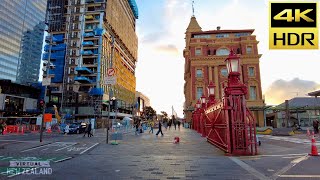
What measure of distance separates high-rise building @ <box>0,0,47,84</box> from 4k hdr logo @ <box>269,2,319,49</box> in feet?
378

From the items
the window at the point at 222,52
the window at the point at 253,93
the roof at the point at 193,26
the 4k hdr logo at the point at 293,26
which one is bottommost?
the 4k hdr logo at the point at 293,26

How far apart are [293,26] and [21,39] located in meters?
128

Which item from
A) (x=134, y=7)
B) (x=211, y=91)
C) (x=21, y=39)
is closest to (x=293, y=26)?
(x=211, y=91)

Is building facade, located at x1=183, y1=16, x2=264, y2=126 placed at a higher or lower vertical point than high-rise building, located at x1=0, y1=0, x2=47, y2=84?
lower

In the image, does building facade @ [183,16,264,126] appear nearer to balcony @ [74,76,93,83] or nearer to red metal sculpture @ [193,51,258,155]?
balcony @ [74,76,93,83]

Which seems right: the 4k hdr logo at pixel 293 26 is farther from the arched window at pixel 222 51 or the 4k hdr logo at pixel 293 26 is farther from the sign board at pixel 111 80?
the arched window at pixel 222 51

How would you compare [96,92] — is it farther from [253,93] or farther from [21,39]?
[21,39]

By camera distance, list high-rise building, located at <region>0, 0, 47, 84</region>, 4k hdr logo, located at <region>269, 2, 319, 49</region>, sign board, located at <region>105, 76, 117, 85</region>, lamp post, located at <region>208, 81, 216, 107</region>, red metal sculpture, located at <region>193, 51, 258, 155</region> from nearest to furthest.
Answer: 4k hdr logo, located at <region>269, 2, 319, 49</region>, red metal sculpture, located at <region>193, 51, 258, 155</region>, sign board, located at <region>105, 76, 117, 85</region>, lamp post, located at <region>208, 81, 216, 107</region>, high-rise building, located at <region>0, 0, 47, 84</region>

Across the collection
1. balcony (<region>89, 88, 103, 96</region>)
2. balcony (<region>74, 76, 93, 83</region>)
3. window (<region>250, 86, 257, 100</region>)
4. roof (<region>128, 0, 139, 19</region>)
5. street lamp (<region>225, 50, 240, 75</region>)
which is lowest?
street lamp (<region>225, 50, 240, 75</region>)

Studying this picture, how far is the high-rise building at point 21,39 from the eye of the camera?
333ft

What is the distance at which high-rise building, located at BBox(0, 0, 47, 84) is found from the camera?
333ft

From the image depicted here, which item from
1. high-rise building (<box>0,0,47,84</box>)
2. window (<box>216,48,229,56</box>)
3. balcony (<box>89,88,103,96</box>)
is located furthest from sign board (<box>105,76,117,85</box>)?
high-rise building (<box>0,0,47,84</box>)

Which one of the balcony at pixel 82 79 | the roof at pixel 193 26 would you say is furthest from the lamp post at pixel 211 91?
the roof at pixel 193 26

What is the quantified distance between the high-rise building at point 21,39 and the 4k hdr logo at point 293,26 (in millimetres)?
115106
